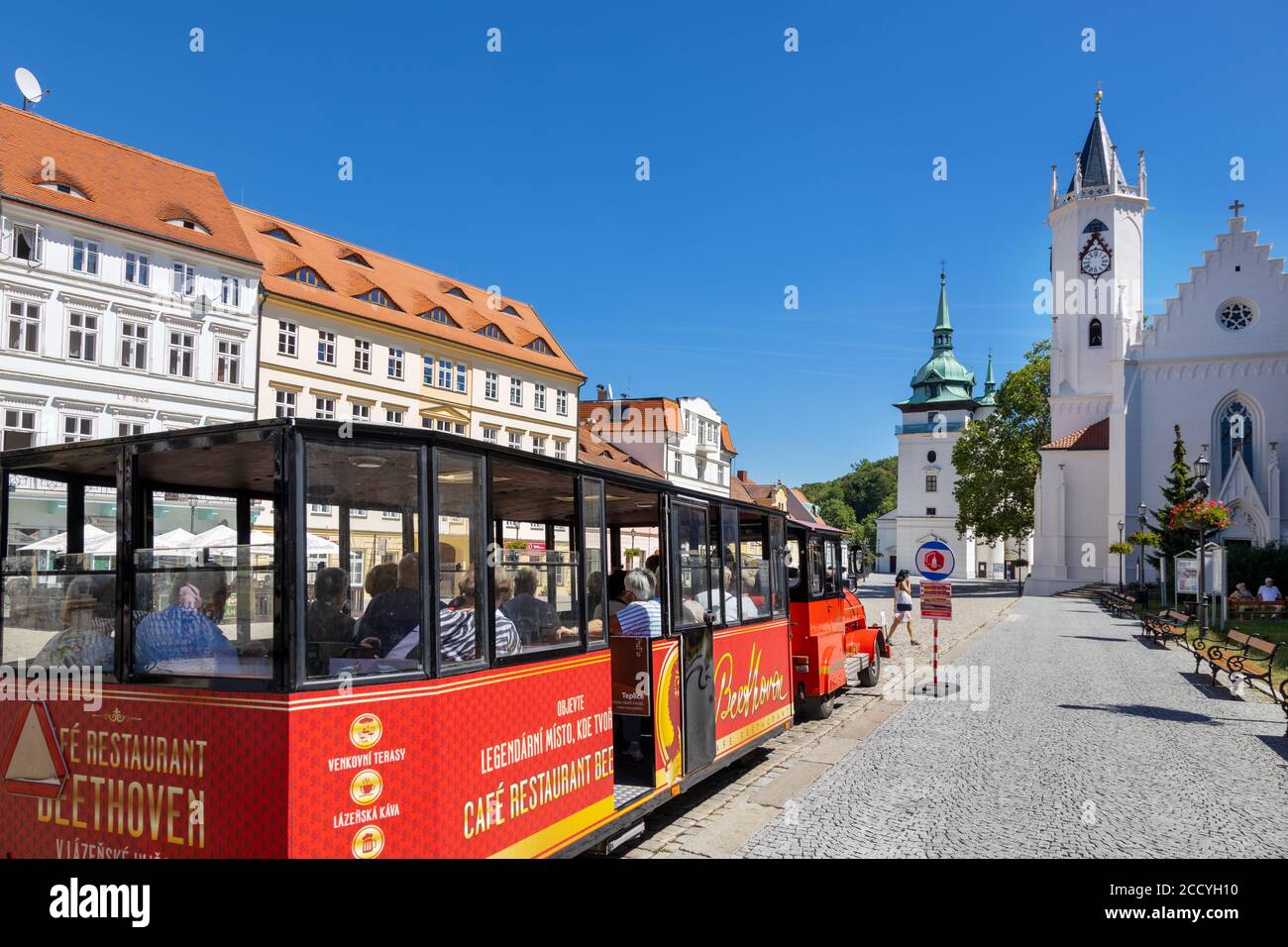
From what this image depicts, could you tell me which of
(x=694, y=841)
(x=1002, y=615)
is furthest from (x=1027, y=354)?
(x=694, y=841)

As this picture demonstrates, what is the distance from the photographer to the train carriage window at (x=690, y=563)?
781cm

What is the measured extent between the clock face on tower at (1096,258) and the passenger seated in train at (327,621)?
6527 centimetres

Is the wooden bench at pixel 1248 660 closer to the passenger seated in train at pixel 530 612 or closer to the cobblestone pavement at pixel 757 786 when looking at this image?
the cobblestone pavement at pixel 757 786

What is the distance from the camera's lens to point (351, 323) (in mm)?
39406

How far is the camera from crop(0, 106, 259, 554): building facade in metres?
29.0

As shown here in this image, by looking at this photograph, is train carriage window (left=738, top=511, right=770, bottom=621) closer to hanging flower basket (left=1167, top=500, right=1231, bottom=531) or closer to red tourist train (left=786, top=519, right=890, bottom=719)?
red tourist train (left=786, top=519, right=890, bottom=719)

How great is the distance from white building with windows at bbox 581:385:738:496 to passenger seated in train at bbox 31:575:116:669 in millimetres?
57314

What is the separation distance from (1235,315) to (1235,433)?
6779 mm

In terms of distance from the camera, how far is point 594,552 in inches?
A: 253

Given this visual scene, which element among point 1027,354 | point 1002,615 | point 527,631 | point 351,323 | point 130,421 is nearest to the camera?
point 527,631

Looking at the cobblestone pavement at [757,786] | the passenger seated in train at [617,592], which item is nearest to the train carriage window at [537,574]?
the passenger seated in train at [617,592]
